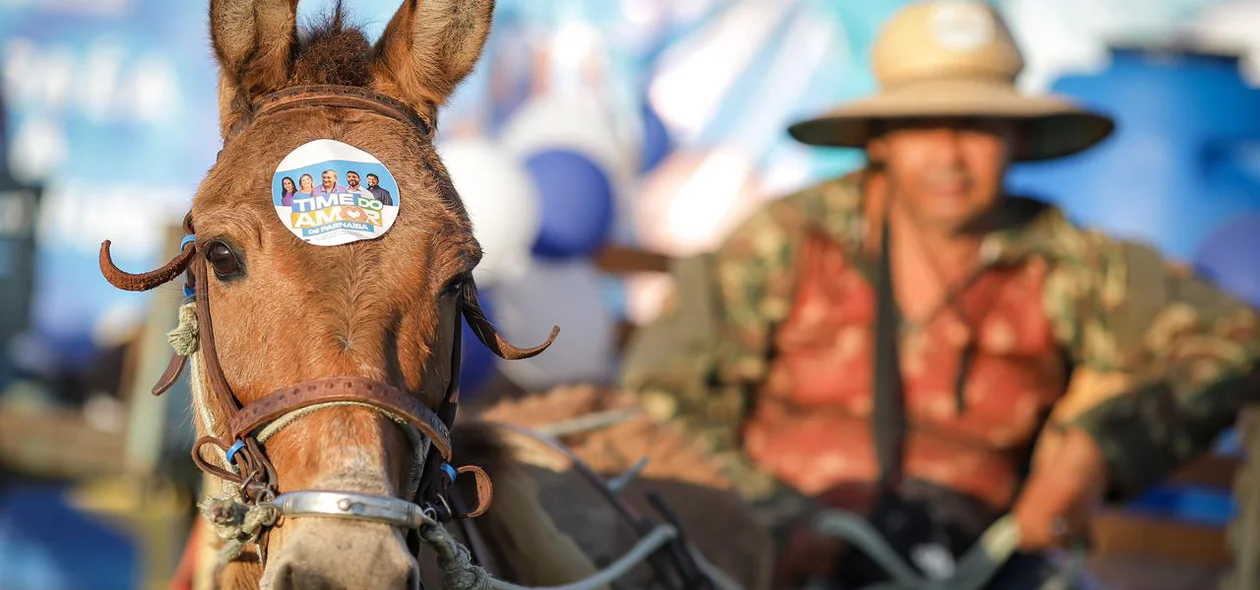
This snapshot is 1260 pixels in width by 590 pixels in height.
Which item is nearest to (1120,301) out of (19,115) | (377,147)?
(377,147)

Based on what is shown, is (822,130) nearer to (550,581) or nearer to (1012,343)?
(1012,343)

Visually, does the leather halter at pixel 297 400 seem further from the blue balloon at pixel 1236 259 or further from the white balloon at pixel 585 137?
the blue balloon at pixel 1236 259

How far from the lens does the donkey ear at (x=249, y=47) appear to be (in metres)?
2.23

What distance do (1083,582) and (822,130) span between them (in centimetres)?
189

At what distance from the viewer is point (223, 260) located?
6.72 ft

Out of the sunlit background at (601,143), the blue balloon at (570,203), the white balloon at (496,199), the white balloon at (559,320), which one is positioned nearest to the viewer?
the white balloon at (496,199)

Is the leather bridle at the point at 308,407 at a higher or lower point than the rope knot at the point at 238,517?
higher

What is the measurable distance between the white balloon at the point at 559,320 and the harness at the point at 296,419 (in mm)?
3168

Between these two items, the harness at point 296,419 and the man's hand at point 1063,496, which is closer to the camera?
the harness at point 296,419

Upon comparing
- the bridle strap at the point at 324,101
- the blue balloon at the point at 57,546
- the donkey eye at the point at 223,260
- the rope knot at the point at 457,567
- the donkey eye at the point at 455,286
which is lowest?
the blue balloon at the point at 57,546

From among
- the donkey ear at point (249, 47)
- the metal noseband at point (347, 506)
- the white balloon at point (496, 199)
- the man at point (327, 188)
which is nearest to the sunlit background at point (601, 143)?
the white balloon at point (496, 199)

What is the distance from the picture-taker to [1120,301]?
14.8ft

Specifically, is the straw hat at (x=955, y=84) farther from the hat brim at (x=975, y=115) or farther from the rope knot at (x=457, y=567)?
the rope knot at (x=457, y=567)

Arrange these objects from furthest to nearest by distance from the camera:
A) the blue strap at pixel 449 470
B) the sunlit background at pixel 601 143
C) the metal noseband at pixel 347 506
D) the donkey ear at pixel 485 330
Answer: the sunlit background at pixel 601 143, the donkey ear at pixel 485 330, the blue strap at pixel 449 470, the metal noseband at pixel 347 506
